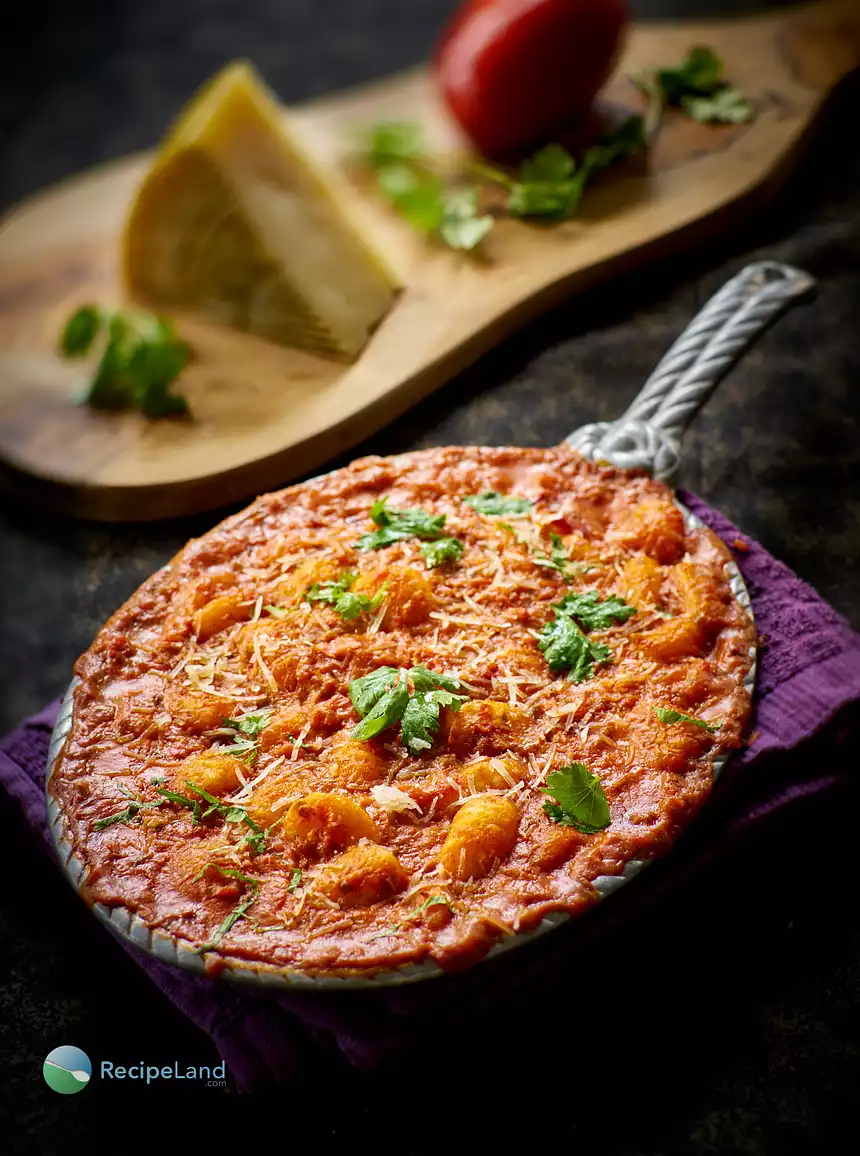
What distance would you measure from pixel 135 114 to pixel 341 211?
5.12ft

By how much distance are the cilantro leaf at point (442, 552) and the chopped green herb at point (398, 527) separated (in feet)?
0.14

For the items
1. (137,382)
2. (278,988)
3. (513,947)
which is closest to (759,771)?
(513,947)

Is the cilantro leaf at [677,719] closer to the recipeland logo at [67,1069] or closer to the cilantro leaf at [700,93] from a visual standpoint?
the recipeland logo at [67,1069]

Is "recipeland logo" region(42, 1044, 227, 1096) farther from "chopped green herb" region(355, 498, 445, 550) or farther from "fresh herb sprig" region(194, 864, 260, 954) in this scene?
"chopped green herb" region(355, 498, 445, 550)

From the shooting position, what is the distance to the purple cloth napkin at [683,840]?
172 cm

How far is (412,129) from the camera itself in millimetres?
3518

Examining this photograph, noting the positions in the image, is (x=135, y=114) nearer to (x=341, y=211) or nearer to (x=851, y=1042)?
(x=341, y=211)

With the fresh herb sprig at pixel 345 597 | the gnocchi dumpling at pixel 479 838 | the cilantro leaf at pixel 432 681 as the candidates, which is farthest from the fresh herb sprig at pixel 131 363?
the gnocchi dumpling at pixel 479 838

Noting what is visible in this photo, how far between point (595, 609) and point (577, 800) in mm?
407

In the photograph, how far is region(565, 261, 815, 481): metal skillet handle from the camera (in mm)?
2377

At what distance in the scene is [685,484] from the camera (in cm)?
276

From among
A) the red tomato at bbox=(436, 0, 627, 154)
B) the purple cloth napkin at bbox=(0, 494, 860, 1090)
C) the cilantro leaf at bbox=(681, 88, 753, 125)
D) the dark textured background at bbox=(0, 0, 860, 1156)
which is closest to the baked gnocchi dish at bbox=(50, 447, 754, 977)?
the purple cloth napkin at bbox=(0, 494, 860, 1090)

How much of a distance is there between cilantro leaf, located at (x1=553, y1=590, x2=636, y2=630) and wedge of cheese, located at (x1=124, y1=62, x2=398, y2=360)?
44.9 inches

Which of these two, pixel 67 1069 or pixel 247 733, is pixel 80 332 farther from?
pixel 67 1069
